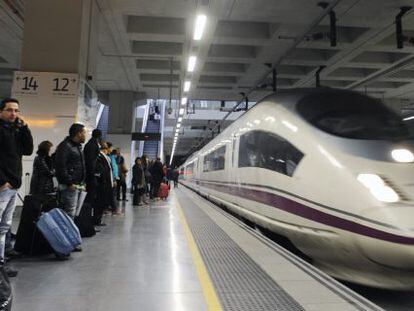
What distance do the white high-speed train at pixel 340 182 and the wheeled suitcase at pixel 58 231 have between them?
2.48 meters

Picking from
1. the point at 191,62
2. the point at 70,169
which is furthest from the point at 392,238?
the point at 191,62

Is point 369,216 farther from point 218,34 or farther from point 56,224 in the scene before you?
point 218,34

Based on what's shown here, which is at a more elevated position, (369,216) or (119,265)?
(369,216)

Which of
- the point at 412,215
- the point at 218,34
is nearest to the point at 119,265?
the point at 412,215

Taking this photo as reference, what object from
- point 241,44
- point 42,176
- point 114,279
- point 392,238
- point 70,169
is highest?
point 241,44

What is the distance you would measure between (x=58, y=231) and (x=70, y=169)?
83 centimetres

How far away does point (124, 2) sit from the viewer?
933 centimetres

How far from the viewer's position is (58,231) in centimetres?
428

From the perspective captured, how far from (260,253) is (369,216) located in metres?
1.53

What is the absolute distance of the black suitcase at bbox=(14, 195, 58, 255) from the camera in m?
4.49

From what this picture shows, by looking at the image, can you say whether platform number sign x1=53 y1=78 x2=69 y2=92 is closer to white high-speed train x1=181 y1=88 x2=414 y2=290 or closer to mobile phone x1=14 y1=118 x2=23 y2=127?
white high-speed train x1=181 y1=88 x2=414 y2=290

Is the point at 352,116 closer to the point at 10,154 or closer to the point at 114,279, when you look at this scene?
the point at 114,279

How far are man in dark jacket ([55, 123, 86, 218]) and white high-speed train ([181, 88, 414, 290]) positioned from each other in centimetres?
246

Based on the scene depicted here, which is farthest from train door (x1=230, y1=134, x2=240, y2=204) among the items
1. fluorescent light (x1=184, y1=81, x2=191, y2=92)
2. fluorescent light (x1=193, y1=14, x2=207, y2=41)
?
fluorescent light (x1=184, y1=81, x2=191, y2=92)
